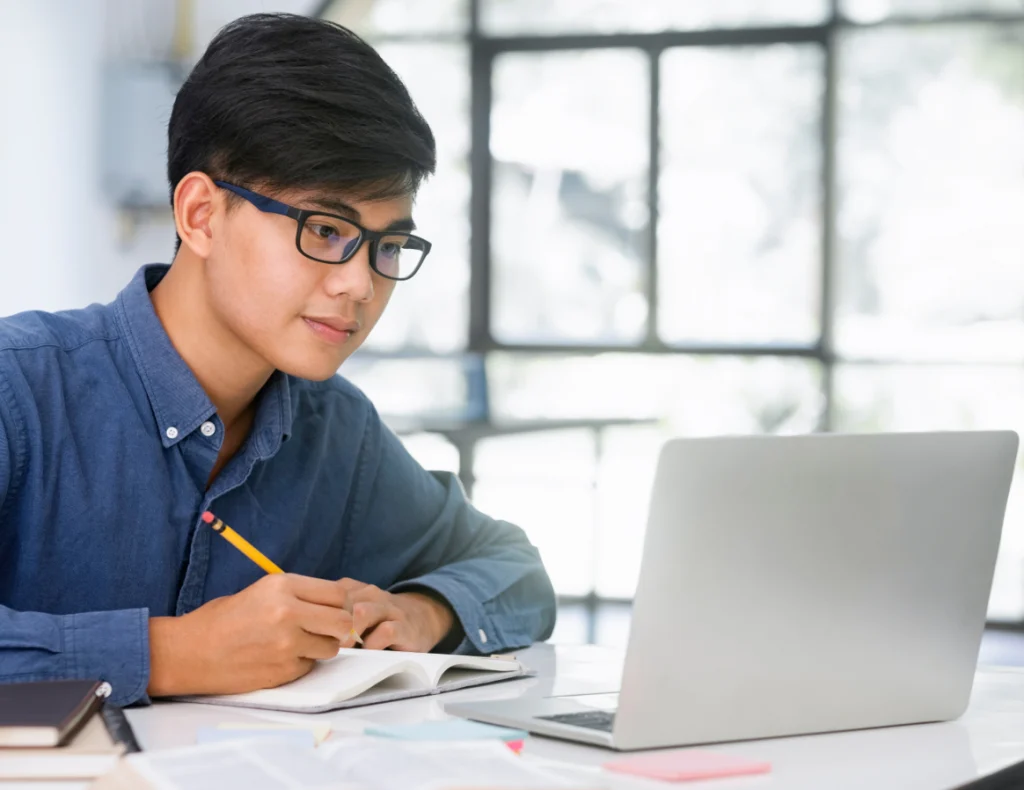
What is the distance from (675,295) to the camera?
5.23 metres

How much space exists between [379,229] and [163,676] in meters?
0.47

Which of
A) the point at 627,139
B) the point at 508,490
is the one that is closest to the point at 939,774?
the point at 508,490

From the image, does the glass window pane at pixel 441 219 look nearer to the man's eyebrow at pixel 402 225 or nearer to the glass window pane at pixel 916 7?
the glass window pane at pixel 916 7

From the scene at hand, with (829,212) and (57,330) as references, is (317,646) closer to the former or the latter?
(57,330)

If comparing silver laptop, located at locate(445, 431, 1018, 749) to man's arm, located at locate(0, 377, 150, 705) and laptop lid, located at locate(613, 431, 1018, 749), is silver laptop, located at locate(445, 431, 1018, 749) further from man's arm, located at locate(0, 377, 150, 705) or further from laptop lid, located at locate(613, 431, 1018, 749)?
man's arm, located at locate(0, 377, 150, 705)

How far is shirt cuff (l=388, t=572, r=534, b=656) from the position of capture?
4.64 feet

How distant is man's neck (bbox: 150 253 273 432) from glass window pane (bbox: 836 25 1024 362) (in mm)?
3894

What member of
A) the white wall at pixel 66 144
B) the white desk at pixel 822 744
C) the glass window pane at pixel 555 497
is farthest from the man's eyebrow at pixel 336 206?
the glass window pane at pixel 555 497

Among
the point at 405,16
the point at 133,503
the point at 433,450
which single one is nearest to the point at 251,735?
the point at 133,503

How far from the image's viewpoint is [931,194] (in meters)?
4.91

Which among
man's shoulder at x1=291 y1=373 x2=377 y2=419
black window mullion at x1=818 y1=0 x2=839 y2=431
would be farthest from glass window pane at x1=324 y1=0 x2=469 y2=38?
man's shoulder at x1=291 y1=373 x2=377 y2=419

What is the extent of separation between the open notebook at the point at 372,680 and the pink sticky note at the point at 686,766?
28cm

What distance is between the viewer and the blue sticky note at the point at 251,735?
0.97 m

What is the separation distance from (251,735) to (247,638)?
0.46 ft
